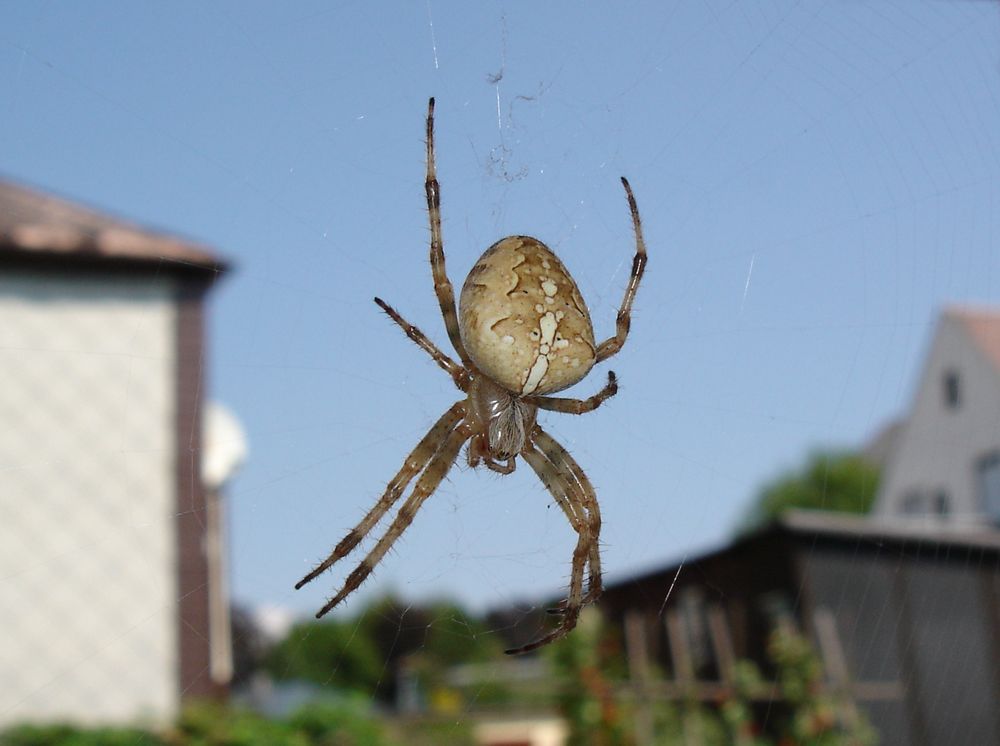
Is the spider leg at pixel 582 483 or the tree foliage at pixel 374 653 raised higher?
the spider leg at pixel 582 483

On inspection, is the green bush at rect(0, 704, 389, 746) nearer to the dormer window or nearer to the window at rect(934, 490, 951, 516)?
the window at rect(934, 490, 951, 516)

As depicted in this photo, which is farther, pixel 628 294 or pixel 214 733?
pixel 214 733

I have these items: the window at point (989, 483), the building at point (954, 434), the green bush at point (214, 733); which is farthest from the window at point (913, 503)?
the green bush at point (214, 733)

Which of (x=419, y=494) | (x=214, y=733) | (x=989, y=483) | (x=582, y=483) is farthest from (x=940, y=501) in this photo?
(x=419, y=494)

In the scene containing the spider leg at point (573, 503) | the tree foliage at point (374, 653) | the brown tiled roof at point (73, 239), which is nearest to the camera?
the spider leg at point (573, 503)

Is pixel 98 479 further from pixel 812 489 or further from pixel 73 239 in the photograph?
pixel 812 489

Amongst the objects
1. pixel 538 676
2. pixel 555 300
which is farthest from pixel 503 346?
pixel 538 676

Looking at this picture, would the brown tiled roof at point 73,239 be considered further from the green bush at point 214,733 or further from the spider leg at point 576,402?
the spider leg at point 576,402
